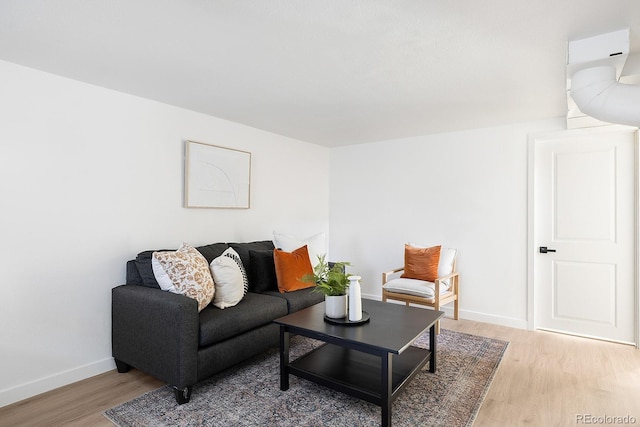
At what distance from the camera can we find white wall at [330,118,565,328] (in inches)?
159

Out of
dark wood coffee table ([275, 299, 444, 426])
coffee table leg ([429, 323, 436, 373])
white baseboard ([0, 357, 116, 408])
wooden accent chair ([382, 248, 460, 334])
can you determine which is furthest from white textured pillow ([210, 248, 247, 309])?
wooden accent chair ([382, 248, 460, 334])

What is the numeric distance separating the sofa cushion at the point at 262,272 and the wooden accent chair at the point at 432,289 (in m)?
1.25

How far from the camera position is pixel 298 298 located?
3352mm

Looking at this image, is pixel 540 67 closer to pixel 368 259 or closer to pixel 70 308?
pixel 368 259

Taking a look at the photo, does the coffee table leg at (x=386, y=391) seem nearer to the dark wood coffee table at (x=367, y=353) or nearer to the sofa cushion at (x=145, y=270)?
the dark wood coffee table at (x=367, y=353)

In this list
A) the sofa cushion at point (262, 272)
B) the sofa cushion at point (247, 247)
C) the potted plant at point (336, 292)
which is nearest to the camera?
the potted plant at point (336, 292)

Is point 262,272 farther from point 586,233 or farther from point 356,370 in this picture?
point 586,233

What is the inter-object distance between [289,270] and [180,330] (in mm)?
1360

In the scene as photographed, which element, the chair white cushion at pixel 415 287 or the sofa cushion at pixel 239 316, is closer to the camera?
the sofa cushion at pixel 239 316

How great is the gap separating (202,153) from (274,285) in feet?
5.01

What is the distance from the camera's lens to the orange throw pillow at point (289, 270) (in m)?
3.49

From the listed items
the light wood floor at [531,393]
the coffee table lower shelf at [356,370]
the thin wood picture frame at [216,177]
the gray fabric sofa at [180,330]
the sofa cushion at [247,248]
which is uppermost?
the thin wood picture frame at [216,177]

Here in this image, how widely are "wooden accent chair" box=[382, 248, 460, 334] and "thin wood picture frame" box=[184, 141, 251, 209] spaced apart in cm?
189

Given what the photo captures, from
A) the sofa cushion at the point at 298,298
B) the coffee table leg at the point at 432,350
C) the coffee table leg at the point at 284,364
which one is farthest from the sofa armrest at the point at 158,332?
the coffee table leg at the point at 432,350
